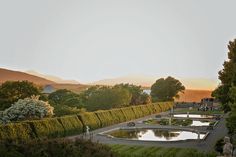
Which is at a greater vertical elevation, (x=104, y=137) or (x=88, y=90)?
(x=88, y=90)

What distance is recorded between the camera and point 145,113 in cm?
6000

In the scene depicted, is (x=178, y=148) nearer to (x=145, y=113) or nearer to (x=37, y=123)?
(x=37, y=123)

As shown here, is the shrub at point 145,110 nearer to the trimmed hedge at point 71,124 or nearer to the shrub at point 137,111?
the shrub at point 137,111

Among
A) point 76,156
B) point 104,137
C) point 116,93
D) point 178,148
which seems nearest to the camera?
point 76,156

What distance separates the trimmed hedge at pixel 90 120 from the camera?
124ft

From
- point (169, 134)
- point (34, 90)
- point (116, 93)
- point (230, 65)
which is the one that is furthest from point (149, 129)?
point (116, 93)

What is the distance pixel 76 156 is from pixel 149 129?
28283 mm

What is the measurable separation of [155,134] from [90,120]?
22.6 feet

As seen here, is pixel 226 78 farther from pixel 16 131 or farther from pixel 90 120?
pixel 16 131

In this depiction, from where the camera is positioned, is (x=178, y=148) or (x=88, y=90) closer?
(x=178, y=148)

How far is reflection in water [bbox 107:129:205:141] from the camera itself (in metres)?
33.5

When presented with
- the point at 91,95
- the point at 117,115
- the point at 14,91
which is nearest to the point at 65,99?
the point at 91,95

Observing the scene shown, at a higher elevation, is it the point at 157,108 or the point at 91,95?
the point at 91,95

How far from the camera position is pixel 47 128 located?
32.0m
